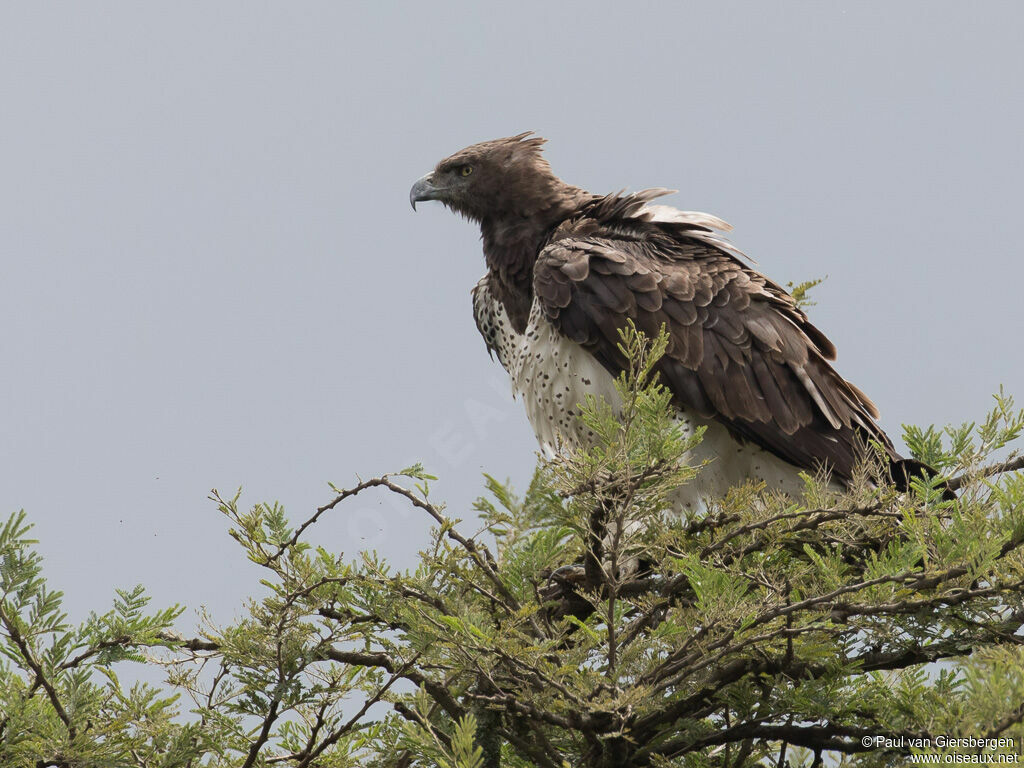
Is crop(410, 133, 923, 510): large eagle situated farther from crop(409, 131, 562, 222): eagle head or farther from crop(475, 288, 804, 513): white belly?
crop(409, 131, 562, 222): eagle head

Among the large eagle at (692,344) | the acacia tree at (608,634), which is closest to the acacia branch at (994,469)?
the acacia tree at (608,634)

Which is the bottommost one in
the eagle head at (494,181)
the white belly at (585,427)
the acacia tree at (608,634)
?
the acacia tree at (608,634)

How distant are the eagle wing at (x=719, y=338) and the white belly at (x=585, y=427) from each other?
110 mm

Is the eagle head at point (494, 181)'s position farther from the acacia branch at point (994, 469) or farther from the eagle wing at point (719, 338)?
the acacia branch at point (994, 469)

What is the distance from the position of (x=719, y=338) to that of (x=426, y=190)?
2.37m

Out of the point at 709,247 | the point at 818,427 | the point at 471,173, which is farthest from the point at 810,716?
the point at 471,173

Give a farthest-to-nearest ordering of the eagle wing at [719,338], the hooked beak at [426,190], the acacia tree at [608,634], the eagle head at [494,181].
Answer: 1. the hooked beak at [426,190]
2. the eagle head at [494,181]
3. the eagle wing at [719,338]
4. the acacia tree at [608,634]

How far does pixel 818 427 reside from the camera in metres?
5.96

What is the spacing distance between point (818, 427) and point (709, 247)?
1.27 meters

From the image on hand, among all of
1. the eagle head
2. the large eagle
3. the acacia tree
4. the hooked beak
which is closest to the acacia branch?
the acacia tree

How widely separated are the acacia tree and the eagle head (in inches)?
130

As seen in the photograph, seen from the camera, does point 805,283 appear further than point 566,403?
Yes

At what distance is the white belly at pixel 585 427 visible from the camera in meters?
5.98

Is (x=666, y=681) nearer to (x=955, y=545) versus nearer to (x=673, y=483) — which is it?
(x=673, y=483)
